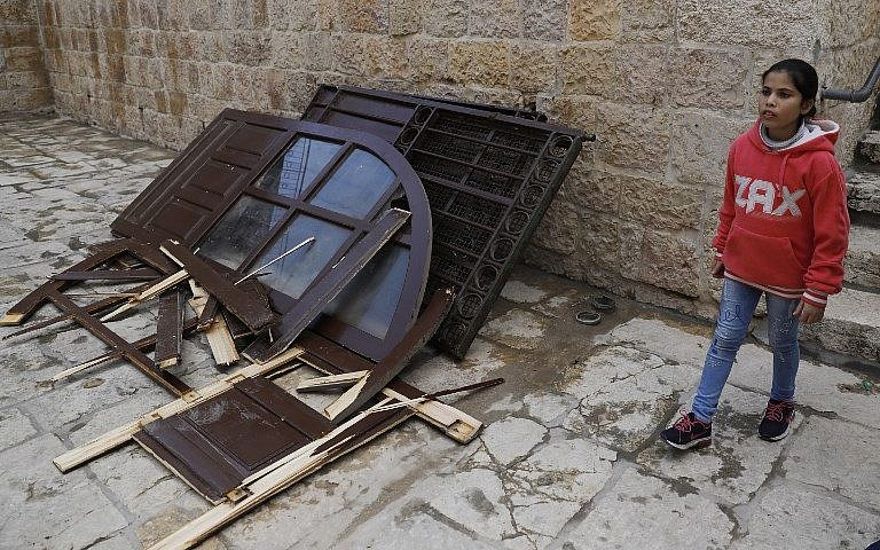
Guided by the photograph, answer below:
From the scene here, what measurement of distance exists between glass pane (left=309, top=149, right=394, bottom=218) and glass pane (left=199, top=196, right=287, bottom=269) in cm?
31

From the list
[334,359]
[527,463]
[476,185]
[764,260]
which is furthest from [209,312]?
[764,260]

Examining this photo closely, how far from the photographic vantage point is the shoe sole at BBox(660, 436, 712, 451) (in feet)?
8.23

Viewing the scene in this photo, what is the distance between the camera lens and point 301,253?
3695 millimetres

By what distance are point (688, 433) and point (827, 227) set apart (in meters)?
0.87

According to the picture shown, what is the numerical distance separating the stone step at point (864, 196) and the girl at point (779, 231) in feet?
5.07

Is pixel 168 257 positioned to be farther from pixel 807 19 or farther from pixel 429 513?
pixel 807 19

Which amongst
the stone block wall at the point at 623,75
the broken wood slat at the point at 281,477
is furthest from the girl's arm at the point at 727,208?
the broken wood slat at the point at 281,477

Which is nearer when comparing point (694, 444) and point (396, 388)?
point (694, 444)

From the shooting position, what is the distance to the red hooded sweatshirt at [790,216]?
2.16 meters

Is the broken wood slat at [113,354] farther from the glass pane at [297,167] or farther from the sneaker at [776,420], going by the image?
the sneaker at [776,420]

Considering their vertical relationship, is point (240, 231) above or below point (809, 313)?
below

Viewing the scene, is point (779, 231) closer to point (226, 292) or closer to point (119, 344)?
point (226, 292)

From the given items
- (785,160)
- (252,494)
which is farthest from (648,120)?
(252,494)

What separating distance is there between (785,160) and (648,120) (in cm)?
151
